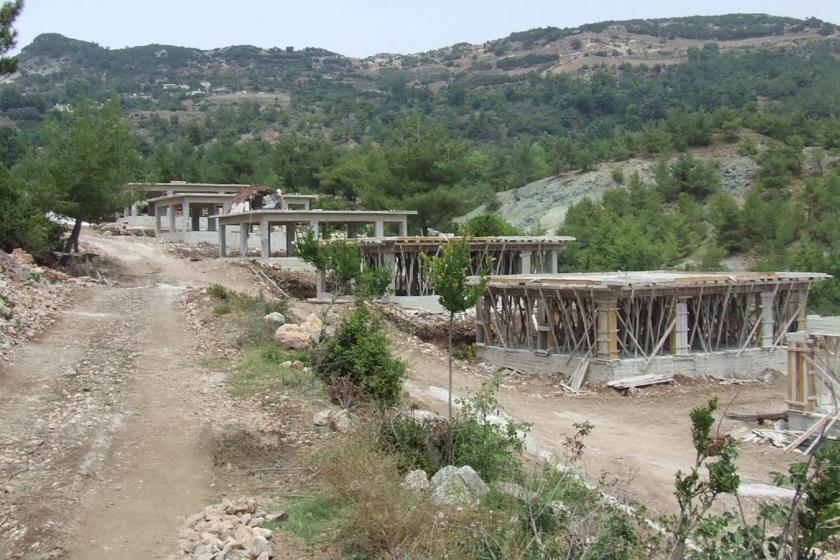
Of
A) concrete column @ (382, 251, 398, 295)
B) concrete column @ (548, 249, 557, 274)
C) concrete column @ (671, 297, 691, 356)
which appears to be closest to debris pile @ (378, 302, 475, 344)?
concrete column @ (382, 251, 398, 295)

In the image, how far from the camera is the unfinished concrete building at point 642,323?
21203 millimetres

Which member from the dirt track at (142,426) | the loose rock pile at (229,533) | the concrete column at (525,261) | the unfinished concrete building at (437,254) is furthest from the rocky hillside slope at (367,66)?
the loose rock pile at (229,533)

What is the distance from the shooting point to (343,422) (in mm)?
11477

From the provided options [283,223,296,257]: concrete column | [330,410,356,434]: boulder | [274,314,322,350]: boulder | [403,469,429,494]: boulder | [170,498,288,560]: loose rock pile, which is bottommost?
[170,498,288,560]: loose rock pile

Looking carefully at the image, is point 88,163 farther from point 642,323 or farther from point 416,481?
point 416,481

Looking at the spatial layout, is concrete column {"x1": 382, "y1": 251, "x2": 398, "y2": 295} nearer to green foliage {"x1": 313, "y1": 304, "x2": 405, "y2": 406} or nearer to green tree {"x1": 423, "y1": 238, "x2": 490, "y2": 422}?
green foliage {"x1": 313, "y1": 304, "x2": 405, "y2": 406}

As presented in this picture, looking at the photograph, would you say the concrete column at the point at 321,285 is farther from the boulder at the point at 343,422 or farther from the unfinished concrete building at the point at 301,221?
the boulder at the point at 343,422

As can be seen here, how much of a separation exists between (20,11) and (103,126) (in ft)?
34.5

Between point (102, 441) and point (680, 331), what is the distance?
1552cm

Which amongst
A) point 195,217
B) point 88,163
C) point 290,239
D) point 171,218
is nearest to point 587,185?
point 195,217

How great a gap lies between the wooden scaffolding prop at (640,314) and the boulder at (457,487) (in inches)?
465

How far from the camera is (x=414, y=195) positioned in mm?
38531

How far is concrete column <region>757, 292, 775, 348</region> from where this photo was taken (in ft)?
76.9

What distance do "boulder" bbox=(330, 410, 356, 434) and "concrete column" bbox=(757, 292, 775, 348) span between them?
51.3 feet
